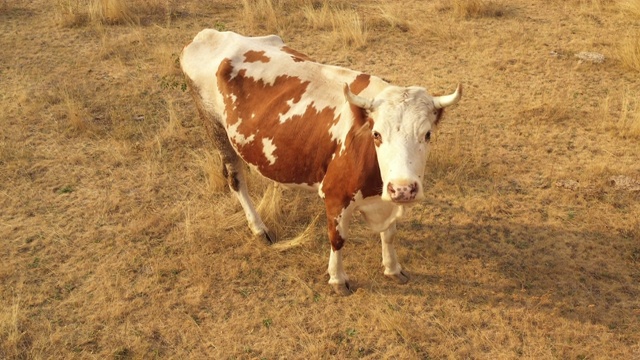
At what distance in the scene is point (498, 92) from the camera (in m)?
7.86

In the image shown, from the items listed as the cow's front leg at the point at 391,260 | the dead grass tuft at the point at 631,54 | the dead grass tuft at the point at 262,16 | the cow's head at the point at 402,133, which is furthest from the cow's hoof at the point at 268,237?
the dead grass tuft at the point at 631,54

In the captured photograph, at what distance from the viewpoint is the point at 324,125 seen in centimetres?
440

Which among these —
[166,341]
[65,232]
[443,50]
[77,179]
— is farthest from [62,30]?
[166,341]

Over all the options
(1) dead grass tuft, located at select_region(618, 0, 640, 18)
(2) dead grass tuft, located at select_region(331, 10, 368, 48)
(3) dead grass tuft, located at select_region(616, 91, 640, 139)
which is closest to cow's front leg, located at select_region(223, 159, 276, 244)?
(2) dead grass tuft, located at select_region(331, 10, 368, 48)

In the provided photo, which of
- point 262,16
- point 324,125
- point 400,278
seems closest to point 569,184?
point 400,278

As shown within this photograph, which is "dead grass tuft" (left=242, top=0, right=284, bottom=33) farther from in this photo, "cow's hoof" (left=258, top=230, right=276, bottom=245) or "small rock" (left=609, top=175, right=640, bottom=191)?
"small rock" (left=609, top=175, right=640, bottom=191)

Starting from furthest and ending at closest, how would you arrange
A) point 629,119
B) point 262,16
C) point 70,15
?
1. point 262,16
2. point 70,15
3. point 629,119

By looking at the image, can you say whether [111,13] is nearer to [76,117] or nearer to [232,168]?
[76,117]

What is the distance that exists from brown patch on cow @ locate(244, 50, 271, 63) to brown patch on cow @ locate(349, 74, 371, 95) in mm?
971

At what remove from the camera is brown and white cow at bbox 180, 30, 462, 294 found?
3641 millimetres

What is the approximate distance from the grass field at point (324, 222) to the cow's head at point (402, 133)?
1472mm

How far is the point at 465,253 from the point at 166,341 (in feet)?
9.44

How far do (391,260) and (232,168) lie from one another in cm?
191

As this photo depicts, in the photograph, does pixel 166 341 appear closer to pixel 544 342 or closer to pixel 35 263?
pixel 35 263
